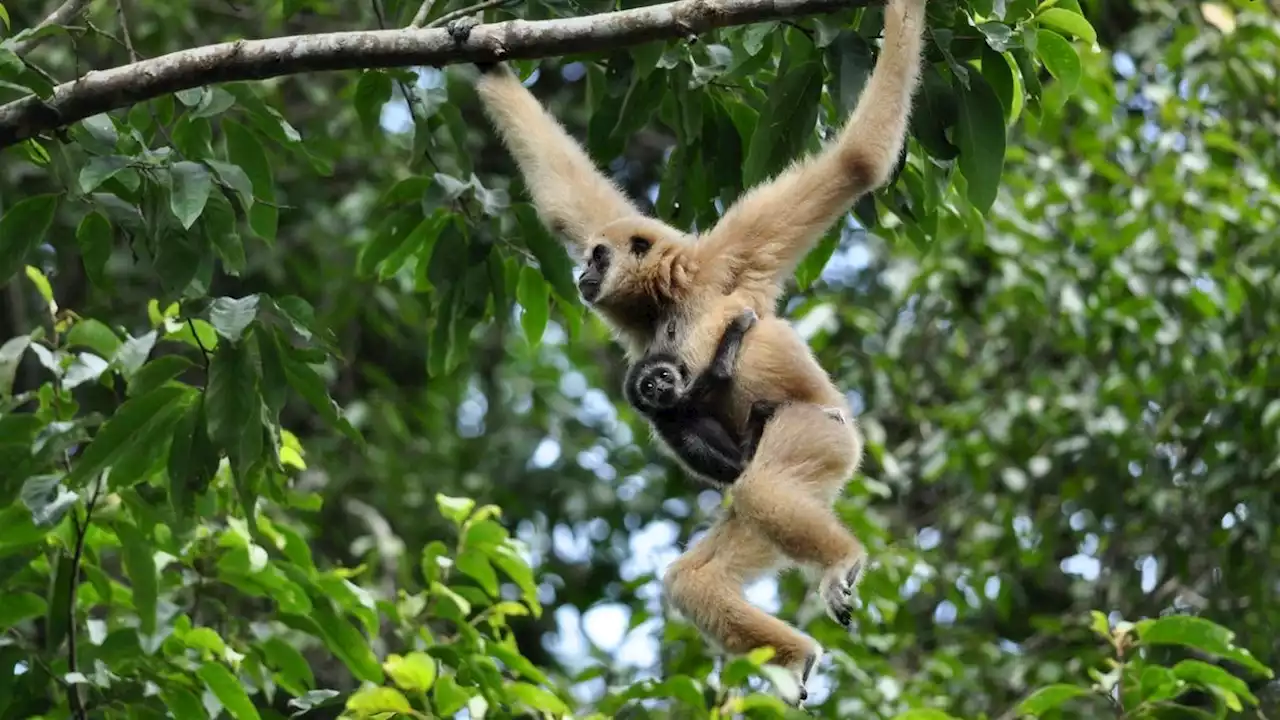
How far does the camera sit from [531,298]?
620 centimetres

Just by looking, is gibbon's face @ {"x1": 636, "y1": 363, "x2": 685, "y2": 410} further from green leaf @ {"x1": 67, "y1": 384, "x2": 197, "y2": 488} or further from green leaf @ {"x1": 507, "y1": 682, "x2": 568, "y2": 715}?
green leaf @ {"x1": 67, "y1": 384, "x2": 197, "y2": 488}

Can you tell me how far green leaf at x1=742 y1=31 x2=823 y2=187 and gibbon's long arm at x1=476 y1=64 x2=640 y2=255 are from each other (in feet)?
2.94

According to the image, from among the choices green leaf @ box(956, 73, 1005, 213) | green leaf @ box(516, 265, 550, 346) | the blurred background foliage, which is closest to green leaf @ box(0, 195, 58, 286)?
the blurred background foliage

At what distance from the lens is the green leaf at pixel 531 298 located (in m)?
6.18

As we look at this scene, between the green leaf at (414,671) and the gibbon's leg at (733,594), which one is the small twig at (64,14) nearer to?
the green leaf at (414,671)

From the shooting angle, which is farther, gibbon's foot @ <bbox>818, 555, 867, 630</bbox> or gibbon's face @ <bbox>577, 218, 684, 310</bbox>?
gibbon's face @ <bbox>577, 218, 684, 310</bbox>

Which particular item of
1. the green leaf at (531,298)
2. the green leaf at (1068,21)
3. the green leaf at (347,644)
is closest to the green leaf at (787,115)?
the green leaf at (1068,21)

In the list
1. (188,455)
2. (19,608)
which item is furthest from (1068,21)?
(19,608)

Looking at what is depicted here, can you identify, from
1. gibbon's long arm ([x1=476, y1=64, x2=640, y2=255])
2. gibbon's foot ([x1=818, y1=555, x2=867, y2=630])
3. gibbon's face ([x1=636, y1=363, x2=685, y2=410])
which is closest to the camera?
gibbon's foot ([x1=818, y1=555, x2=867, y2=630])

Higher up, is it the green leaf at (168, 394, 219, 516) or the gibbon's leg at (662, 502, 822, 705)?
the green leaf at (168, 394, 219, 516)

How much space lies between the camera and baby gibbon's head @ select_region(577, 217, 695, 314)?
532 centimetres

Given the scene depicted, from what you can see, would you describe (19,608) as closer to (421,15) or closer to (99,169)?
(99,169)

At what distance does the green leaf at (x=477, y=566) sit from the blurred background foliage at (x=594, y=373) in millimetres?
23

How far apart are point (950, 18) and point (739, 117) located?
1.05 meters
